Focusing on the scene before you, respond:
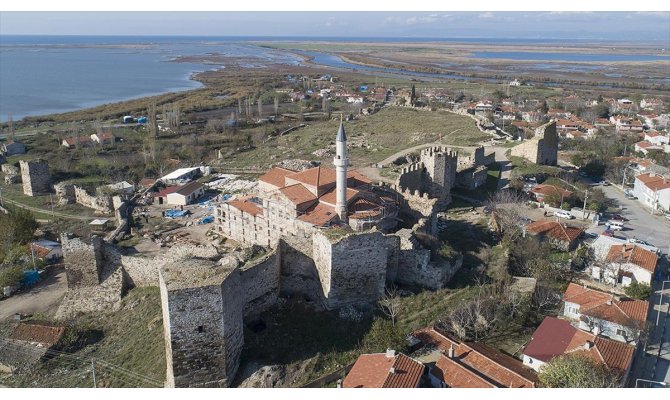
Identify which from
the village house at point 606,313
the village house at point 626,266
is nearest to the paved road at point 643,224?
the village house at point 626,266

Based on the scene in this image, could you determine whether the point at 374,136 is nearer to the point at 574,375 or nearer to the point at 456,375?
the point at 456,375

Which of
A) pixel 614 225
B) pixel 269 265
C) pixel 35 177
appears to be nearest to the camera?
pixel 269 265

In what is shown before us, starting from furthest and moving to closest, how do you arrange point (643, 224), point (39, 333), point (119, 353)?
point (643, 224) < point (39, 333) < point (119, 353)

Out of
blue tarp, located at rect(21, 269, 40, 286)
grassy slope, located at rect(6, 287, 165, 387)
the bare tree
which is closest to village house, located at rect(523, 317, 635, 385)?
the bare tree

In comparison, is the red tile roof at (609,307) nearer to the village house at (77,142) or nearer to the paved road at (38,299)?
the paved road at (38,299)

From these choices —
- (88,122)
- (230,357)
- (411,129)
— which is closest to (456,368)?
(230,357)

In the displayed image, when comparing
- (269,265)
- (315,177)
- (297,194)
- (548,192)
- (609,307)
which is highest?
(315,177)

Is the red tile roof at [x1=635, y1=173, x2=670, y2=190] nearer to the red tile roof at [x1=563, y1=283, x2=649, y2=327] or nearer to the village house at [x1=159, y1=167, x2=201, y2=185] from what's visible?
the red tile roof at [x1=563, y1=283, x2=649, y2=327]

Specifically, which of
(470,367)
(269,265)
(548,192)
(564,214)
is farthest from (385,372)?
(548,192)

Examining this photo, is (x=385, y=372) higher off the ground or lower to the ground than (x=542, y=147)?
lower
